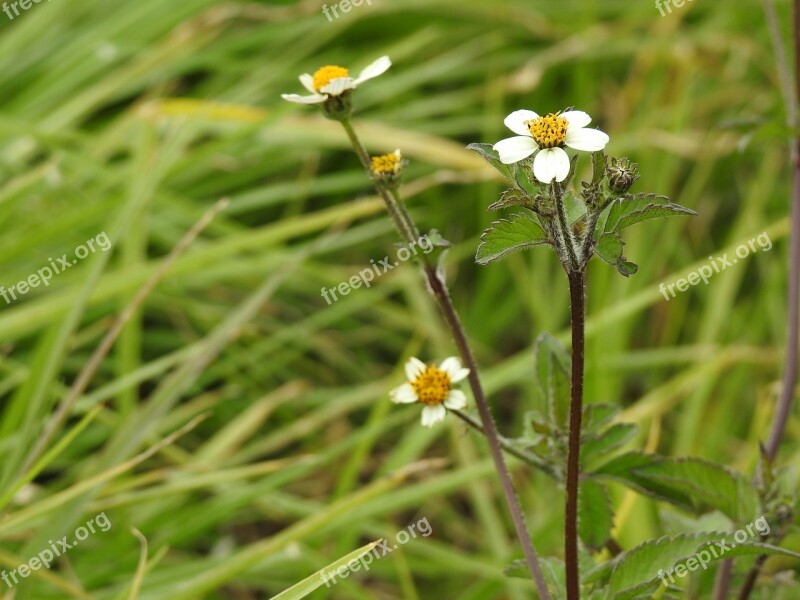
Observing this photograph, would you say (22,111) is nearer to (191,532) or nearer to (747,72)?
(191,532)

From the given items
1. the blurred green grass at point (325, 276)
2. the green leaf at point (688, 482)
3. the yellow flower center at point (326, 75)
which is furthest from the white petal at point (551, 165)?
the blurred green grass at point (325, 276)

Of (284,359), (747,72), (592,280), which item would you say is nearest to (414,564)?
(284,359)

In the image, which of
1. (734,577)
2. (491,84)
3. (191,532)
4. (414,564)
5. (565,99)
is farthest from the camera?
(565,99)

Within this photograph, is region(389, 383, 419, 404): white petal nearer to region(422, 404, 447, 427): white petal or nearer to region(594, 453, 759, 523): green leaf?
region(422, 404, 447, 427): white petal

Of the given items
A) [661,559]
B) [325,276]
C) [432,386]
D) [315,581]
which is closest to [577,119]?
[432,386]

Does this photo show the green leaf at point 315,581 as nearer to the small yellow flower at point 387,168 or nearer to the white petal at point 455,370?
the white petal at point 455,370
